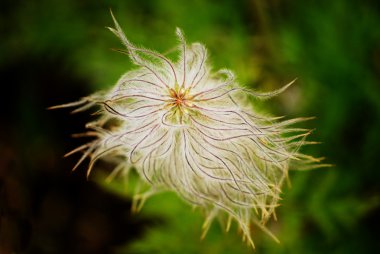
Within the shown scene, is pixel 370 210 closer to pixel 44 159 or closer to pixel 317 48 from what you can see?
pixel 317 48

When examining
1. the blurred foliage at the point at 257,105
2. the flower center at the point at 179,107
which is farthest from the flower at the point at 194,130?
the blurred foliage at the point at 257,105

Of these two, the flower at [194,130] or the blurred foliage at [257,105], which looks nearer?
the flower at [194,130]

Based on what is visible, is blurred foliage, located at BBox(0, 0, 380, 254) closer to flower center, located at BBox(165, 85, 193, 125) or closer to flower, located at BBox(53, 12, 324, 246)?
flower, located at BBox(53, 12, 324, 246)

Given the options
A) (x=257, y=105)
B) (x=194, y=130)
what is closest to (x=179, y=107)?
(x=194, y=130)

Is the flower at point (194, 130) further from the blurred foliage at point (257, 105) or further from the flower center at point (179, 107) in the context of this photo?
the blurred foliage at point (257, 105)

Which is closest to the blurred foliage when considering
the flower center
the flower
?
the flower
